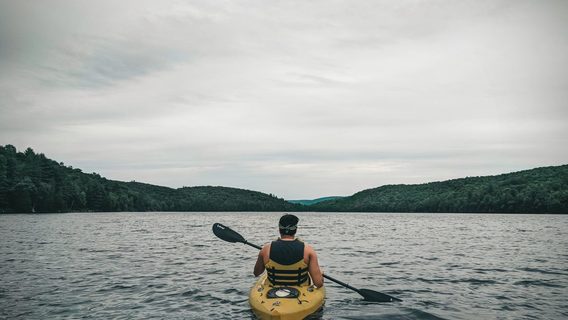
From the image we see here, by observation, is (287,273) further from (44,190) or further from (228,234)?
(44,190)

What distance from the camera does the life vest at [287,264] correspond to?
9.63 m

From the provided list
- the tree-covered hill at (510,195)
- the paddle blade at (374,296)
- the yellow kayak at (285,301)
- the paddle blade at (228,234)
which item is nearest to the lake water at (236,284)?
the paddle blade at (374,296)

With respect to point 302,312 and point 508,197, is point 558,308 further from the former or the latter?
point 508,197

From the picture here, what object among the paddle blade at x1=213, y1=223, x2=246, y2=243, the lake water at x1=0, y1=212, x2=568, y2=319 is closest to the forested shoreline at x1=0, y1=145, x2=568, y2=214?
the lake water at x1=0, y1=212, x2=568, y2=319

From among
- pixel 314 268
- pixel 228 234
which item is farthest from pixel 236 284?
pixel 314 268

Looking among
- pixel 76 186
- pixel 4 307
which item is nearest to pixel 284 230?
pixel 4 307

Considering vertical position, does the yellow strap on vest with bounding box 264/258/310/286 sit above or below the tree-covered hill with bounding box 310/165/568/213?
below

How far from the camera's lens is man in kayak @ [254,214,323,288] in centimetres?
962

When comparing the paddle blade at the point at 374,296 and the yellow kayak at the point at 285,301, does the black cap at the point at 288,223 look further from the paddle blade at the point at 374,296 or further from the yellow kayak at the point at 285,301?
the paddle blade at the point at 374,296

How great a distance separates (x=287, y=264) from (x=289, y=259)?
172mm

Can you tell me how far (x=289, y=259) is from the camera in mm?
9758

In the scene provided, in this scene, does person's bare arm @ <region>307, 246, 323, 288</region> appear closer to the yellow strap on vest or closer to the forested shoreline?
the yellow strap on vest

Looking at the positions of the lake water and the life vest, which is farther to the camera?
the lake water

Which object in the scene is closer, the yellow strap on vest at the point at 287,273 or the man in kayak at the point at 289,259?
the man in kayak at the point at 289,259
